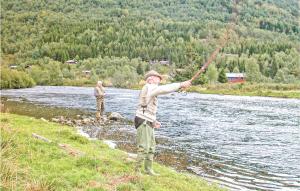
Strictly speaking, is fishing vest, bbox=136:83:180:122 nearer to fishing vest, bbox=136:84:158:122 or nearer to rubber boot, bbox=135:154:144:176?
fishing vest, bbox=136:84:158:122

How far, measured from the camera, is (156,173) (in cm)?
1361

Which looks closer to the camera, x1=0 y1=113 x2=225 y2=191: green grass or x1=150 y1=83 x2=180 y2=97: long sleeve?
x1=0 y1=113 x2=225 y2=191: green grass

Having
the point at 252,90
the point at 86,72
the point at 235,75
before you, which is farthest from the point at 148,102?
the point at 86,72

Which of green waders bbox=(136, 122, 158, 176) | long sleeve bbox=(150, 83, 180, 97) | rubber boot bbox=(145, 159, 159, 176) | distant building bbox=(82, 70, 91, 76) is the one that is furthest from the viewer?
distant building bbox=(82, 70, 91, 76)

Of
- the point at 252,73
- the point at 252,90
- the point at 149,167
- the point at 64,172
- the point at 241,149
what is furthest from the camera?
the point at 252,73

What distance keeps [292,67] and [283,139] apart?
460 ft

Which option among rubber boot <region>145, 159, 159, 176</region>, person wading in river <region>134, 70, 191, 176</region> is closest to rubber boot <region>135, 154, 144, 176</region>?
person wading in river <region>134, 70, 191, 176</region>

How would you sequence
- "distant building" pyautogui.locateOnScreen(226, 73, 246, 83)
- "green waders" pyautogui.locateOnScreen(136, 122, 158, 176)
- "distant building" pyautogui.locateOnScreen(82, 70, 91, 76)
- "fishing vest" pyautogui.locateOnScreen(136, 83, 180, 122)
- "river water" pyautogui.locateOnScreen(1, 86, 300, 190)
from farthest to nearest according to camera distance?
"distant building" pyautogui.locateOnScreen(82, 70, 91, 76)
"distant building" pyautogui.locateOnScreen(226, 73, 246, 83)
"river water" pyautogui.locateOnScreen(1, 86, 300, 190)
"green waders" pyautogui.locateOnScreen(136, 122, 158, 176)
"fishing vest" pyautogui.locateOnScreen(136, 83, 180, 122)

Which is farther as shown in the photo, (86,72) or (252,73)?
(86,72)

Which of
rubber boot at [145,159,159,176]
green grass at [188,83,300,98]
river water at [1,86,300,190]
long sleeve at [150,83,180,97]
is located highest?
long sleeve at [150,83,180,97]

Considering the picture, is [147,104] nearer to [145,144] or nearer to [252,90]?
[145,144]

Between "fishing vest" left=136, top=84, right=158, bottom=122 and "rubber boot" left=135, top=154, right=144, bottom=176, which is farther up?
"fishing vest" left=136, top=84, right=158, bottom=122

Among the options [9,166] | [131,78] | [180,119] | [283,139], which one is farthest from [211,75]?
[9,166]

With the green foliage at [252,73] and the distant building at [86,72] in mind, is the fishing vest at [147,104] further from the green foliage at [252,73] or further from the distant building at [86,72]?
the distant building at [86,72]
